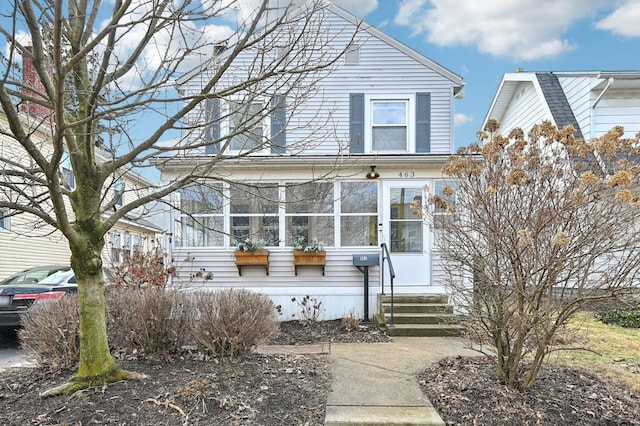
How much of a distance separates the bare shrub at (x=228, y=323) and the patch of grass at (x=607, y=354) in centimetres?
332

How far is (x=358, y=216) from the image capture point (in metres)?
8.08

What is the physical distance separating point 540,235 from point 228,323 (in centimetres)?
341

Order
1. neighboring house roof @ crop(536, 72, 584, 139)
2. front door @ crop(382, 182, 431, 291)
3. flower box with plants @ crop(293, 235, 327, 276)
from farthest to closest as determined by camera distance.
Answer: neighboring house roof @ crop(536, 72, 584, 139), front door @ crop(382, 182, 431, 291), flower box with plants @ crop(293, 235, 327, 276)

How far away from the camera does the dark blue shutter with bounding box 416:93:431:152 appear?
30.0 ft

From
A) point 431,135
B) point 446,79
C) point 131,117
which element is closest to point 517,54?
point 446,79

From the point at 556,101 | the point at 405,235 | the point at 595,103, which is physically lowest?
the point at 405,235

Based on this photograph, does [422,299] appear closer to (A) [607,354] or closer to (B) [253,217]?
(A) [607,354]

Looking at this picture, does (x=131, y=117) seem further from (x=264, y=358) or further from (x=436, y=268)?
(x=436, y=268)

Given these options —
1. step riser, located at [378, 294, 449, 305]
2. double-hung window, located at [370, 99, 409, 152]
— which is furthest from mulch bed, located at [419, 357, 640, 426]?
double-hung window, located at [370, 99, 409, 152]

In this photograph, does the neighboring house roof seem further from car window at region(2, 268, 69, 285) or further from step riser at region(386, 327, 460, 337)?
car window at region(2, 268, 69, 285)

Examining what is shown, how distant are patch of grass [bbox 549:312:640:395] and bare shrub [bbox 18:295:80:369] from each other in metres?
5.29

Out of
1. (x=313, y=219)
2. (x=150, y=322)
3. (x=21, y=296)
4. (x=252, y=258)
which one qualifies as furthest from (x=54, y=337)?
(x=313, y=219)

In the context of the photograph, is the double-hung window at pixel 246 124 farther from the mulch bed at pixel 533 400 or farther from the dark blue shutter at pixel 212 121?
the mulch bed at pixel 533 400

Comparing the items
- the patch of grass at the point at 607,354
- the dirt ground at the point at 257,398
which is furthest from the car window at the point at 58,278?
the patch of grass at the point at 607,354
